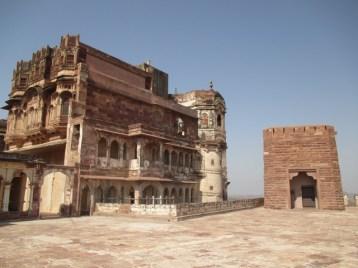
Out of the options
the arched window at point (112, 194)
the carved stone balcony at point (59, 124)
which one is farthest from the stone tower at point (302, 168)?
the carved stone balcony at point (59, 124)

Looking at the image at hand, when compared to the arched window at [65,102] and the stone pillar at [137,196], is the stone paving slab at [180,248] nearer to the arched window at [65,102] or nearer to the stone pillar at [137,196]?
the stone pillar at [137,196]

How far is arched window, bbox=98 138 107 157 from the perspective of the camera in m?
22.3

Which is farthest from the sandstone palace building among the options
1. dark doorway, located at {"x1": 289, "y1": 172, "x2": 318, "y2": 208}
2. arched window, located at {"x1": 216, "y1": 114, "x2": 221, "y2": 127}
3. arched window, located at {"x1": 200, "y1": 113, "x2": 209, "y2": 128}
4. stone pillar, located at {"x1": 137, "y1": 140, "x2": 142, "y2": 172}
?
dark doorway, located at {"x1": 289, "y1": 172, "x2": 318, "y2": 208}

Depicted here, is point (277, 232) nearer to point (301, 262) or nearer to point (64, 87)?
point (301, 262)

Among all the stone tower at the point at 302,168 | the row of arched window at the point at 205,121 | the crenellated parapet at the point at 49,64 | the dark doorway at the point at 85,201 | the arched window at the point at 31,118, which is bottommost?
the dark doorway at the point at 85,201

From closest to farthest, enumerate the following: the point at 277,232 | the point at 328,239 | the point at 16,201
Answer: the point at 328,239, the point at 277,232, the point at 16,201

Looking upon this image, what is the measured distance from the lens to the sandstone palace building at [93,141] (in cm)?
1991

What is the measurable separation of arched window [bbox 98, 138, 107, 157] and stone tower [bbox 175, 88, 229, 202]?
12.5 m

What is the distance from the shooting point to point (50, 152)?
24.8 m

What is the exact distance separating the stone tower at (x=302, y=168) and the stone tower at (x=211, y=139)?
7.94 m

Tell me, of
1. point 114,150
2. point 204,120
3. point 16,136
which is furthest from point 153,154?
point 16,136

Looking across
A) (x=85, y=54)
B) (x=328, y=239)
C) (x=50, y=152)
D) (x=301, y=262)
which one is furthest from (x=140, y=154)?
(x=301, y=262)

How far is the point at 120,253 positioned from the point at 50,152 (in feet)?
63.9

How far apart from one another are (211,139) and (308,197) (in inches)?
498
